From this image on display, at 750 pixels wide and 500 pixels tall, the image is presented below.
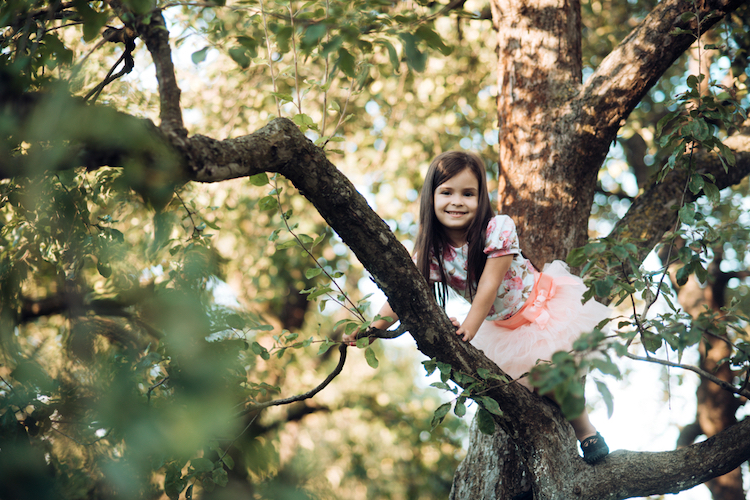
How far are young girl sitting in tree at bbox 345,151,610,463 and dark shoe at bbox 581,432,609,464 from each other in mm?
15

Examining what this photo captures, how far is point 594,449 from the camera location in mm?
2156

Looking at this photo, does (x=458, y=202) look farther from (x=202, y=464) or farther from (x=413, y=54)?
(x=202, y=464)

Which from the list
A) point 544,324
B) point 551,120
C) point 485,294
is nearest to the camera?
point 485,294

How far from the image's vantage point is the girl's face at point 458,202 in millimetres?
2424

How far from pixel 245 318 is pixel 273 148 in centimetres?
62

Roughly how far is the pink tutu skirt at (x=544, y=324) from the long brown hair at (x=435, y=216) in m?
0.27

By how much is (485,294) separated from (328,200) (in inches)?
34.7

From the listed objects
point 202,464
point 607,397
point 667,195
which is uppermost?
point 667,195

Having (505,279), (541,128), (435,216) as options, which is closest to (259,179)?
(435,216)

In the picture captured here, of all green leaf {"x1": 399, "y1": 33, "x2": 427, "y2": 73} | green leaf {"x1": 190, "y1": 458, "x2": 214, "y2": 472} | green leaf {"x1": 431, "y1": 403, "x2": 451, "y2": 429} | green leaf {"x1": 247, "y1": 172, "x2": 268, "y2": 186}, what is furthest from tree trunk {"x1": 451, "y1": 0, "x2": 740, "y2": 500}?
green leaf {"x1": 399, "y1": 33, "x2": 427, "y2": 73}

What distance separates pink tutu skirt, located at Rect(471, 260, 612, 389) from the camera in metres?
2.29

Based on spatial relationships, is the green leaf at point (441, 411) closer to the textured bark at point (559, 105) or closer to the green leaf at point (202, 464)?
the green leaf at point (202, 464)

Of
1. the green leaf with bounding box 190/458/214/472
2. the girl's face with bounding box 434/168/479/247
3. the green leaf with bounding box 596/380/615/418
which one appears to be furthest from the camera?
the girl's face with bounding box 434/168/479/247

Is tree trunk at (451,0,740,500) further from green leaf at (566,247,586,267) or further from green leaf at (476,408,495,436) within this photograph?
green leaf at (566,247,586,267)
